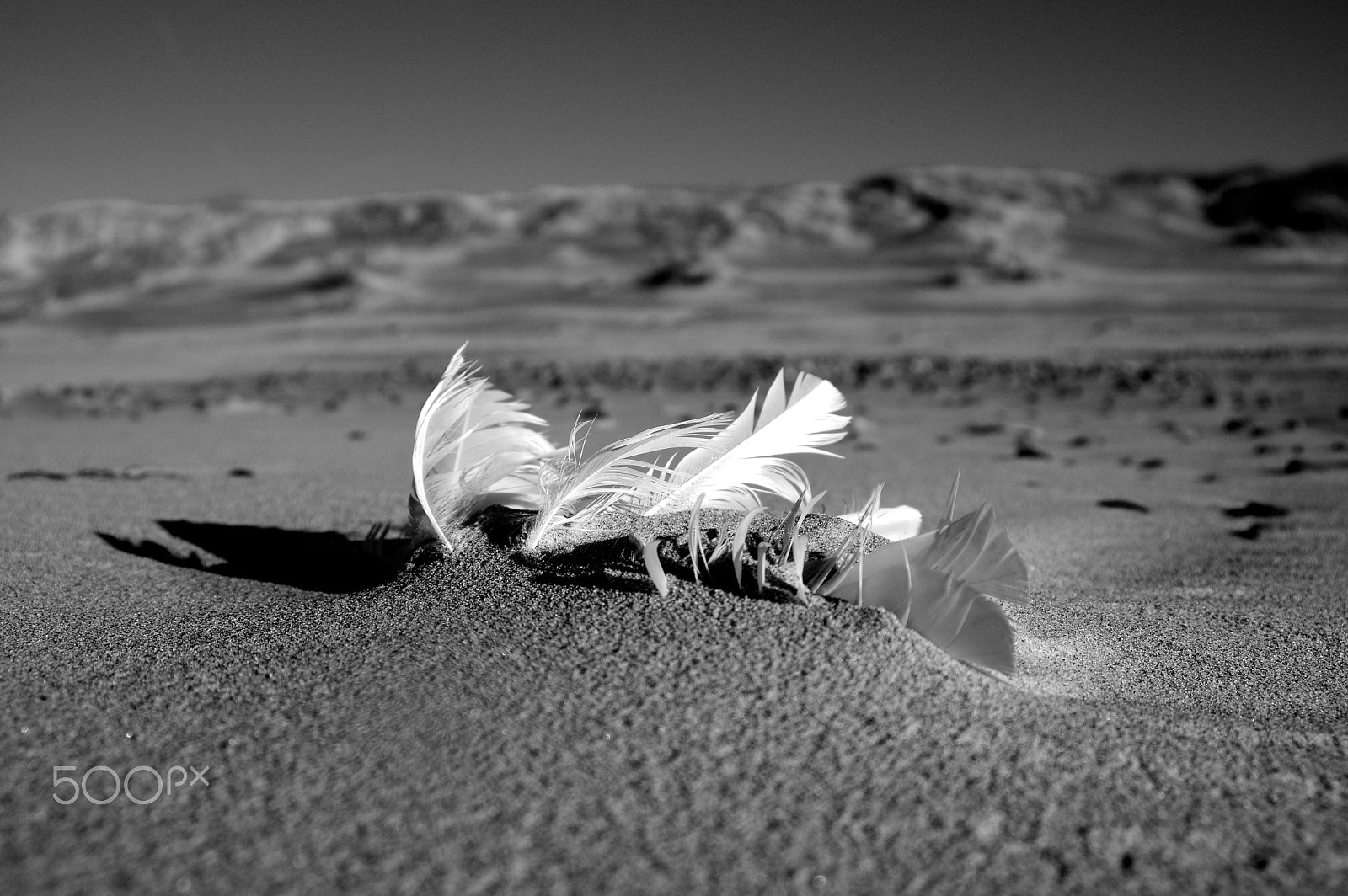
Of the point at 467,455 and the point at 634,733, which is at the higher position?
the point at 467,455

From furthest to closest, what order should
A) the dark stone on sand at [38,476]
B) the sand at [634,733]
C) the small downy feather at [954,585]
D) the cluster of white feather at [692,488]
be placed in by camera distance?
the dark stone on sand at [38,476], the cluster of white feather at [692,488], the small downy feather at [954,585], the sand at [634,733]

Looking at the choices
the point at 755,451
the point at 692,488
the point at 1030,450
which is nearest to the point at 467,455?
the point at 692,488

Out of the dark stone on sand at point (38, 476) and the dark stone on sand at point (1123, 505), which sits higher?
the dark stone on sand at point (38, 476)

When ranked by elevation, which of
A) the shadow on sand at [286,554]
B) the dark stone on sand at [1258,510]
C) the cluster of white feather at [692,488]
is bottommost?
the dark stone on sand at [1258,510]

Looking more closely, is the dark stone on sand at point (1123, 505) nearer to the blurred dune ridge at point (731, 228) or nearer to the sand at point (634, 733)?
the sand at point (634, 733)

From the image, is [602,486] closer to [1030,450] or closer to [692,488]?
[692,488]

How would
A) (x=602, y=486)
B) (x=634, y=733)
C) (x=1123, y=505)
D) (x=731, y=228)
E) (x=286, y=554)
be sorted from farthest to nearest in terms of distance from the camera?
(x=731, y=228)
(x=1123, y=505)
(x=286, y=554)
(x=602, y=486)
(x=634, y=733)

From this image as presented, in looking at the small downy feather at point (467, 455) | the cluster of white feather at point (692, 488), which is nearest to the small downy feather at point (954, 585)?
the cluster of white feather at point (692, 488)

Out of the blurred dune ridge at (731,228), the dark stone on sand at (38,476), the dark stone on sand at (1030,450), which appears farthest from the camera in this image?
the blurred dune ridge at (731,228)
